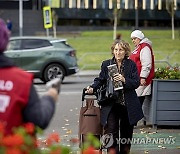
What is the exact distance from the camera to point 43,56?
21766 mm

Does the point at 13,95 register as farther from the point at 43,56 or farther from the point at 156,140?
the point at 43,56

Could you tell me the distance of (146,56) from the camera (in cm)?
1048

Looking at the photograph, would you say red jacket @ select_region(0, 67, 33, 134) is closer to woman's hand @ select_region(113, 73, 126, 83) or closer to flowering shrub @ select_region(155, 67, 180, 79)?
woman's hand @ select_region(113, 73, 126, 83)

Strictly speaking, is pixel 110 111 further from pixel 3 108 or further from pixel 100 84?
pixel 3 108

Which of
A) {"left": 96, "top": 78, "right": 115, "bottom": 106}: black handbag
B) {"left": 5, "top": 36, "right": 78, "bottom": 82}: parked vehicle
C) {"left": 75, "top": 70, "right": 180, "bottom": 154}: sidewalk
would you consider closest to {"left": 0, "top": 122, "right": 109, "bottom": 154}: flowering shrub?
{"left": 96, "top": 78, "right": 115, "bottom": 106}: black handbag

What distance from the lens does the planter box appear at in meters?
11.4

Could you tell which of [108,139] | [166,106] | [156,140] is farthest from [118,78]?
[166,106]

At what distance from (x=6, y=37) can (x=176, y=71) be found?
26.7ft

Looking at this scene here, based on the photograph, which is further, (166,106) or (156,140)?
(166,106)

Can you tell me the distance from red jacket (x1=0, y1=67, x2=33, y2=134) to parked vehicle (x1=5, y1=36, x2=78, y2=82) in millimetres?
17626

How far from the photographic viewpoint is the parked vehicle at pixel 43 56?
21.5 meters

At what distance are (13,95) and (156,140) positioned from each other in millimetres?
6819

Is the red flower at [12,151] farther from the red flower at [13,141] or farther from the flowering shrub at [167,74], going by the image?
the flowering shrub at [167,74]

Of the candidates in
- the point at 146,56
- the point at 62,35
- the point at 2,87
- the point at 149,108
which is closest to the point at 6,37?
the point at 2,87
